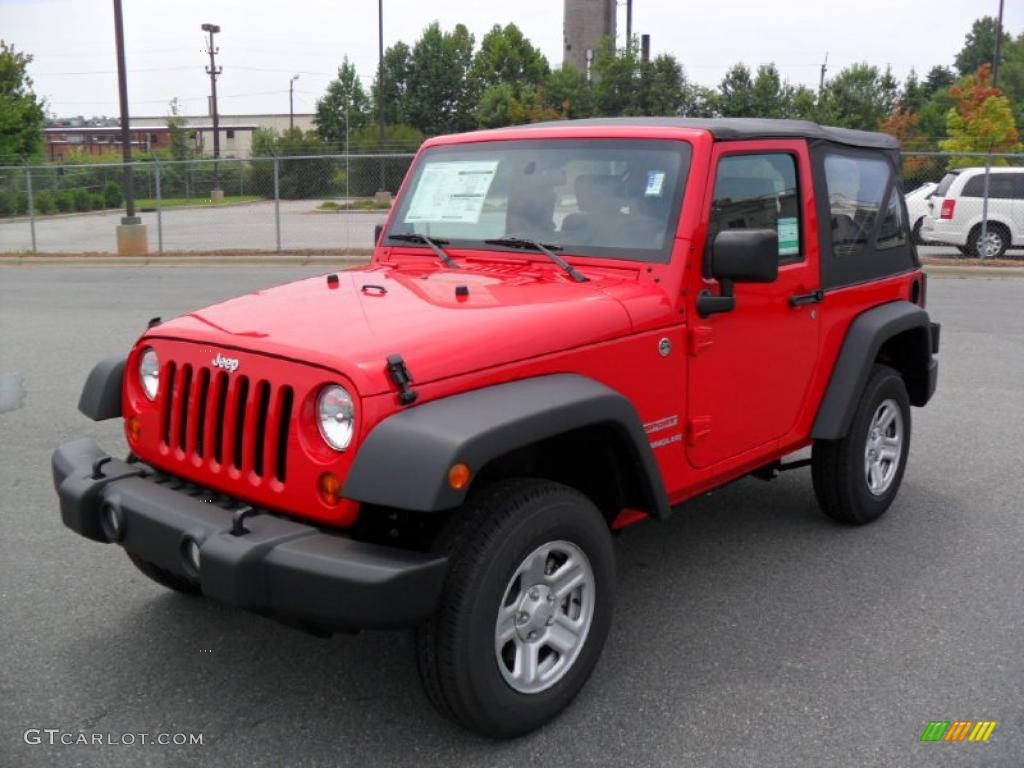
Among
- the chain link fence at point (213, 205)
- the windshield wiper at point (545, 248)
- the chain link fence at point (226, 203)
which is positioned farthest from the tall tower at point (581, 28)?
the windshield wiper at point (545, 248)

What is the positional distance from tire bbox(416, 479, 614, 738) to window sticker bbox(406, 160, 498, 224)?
1.65 meters

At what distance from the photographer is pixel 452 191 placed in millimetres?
4676

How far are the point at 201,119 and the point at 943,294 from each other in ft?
360

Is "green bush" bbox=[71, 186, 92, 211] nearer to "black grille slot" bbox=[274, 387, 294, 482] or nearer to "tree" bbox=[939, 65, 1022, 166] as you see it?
"tree" bbox=[939, 65, 1022, 166]

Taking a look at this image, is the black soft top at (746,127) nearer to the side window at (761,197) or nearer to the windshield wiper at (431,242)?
the side window at (761,197)

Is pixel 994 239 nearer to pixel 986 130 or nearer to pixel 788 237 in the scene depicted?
pixel 788 237

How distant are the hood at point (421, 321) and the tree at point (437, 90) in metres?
60.5

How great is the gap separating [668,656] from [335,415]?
1583 mm

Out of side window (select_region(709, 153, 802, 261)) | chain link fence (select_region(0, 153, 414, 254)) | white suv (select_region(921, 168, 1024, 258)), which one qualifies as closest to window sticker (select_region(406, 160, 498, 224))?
side window (select_region(709, 153, 802, 261))

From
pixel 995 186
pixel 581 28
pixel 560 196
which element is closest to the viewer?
pixel 560 196

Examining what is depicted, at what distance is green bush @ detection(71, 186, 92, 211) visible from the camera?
35969 mm

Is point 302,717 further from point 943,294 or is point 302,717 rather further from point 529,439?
point 943,294

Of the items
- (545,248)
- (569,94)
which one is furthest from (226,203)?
(545,248)

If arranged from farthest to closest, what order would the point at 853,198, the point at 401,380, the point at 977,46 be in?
the point at 977,46 < the point at 853,198 < the point at 401,380
